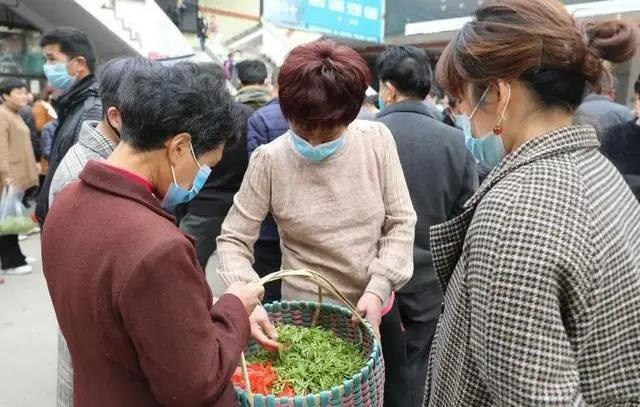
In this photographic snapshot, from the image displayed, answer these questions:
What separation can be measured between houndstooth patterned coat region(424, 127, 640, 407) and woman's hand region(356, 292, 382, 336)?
1.97ft

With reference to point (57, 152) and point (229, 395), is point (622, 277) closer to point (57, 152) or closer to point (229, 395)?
point (229, 395)

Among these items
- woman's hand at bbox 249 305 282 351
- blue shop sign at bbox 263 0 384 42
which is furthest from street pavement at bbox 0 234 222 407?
blue shop sign at bbox 263 0 384 42

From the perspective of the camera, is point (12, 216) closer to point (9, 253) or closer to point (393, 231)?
point (9, 253)

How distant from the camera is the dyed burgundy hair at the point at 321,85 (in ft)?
4.98

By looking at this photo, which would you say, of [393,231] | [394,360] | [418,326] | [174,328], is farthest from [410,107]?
[174,328]

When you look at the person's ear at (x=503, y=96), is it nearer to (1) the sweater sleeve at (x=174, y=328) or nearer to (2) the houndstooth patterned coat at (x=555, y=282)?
(2) the houndstooth patterned coat at (x=555, y=282)

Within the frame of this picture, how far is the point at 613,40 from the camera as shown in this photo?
44.3 inches

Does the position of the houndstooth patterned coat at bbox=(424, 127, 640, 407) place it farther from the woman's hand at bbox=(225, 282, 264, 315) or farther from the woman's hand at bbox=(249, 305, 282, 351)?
the woman's hand at bbox=(249, 305, 282, 351)

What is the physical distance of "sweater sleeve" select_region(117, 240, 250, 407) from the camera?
932 millimetres

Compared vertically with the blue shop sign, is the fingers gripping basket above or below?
above

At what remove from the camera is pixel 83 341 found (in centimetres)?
105

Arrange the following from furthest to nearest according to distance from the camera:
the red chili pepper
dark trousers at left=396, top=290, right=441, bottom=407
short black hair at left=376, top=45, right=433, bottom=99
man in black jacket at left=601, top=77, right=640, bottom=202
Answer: man in black jacket at left=601, top=77, right=640, bottom=202
short black hair at left=376, top=45, right=433, bottom=99
dark trousers at left=396, top=290, right=441, bottom=407
the red chili pepper

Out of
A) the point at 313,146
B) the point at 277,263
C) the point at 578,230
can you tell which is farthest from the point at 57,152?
the point at 578,230

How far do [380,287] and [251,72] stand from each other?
95.8 inches
